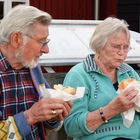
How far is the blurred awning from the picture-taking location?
3971mm

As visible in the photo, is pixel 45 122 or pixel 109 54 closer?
pixel 45 122

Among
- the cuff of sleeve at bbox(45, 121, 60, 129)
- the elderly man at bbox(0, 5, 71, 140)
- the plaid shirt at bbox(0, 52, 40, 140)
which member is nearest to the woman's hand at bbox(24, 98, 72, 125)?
the elderly man at bbox(0, 5, 71, 140)

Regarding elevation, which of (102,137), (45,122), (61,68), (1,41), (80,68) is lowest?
(61,68)

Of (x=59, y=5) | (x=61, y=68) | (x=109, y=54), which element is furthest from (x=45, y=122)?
(x=59, y=5)

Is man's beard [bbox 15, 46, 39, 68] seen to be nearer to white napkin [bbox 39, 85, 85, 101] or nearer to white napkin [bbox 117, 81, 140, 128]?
white napkin [bbox 39, 85, 85, 101]

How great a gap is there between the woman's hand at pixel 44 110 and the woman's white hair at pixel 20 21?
1.33ft

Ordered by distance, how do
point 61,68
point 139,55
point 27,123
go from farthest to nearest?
point 61,68 → point 139,55 → point 27,123

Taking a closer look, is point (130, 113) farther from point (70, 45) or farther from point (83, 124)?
point (70, 45)

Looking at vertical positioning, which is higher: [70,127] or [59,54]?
[59,54]

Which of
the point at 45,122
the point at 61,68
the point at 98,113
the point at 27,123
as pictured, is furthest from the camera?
the point at 61,68

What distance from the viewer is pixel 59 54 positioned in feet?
13.2

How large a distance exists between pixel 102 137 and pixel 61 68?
163 inches

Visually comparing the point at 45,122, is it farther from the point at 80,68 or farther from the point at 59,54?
the point at 59,54

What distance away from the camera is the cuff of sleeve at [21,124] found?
2666 millimetres
